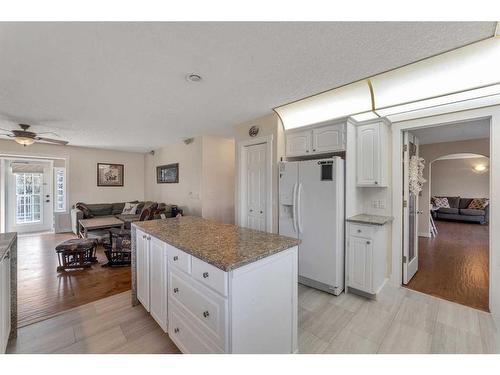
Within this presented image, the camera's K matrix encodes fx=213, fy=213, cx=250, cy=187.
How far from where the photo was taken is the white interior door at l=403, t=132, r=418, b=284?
274 cm

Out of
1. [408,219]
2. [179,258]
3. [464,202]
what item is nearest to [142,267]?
[179,258]

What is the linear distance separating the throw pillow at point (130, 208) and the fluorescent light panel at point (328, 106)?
498 centimetres

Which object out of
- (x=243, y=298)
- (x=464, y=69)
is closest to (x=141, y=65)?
(x=243, y=298)

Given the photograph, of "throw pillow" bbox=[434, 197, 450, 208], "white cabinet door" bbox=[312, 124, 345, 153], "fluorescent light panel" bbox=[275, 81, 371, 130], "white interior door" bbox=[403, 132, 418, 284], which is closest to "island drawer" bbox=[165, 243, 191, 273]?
"white cabinet door" bbox=[312, 124, 345, 153]

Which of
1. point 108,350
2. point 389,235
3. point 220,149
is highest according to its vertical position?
point 220,149

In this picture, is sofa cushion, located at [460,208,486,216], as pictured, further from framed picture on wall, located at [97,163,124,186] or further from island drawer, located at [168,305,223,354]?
framed picture on wall, located at [97,163,124,186]

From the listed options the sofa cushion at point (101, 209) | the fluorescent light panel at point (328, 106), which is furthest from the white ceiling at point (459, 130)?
the sofa cushion at point (101, 209)

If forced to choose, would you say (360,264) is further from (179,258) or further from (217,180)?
(217,180)

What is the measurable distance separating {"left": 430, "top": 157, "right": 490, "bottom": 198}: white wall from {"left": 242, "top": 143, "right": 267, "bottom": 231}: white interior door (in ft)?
28.1

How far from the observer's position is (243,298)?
121cm

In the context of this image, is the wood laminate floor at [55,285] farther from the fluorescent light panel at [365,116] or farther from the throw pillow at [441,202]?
the throw pillow at [441,202]

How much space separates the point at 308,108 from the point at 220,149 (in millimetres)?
2458

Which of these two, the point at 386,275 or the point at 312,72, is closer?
the point at 312,72
